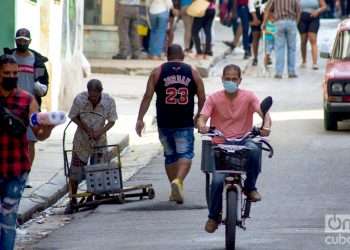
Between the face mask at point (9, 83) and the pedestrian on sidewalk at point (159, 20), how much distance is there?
19340 millimetres

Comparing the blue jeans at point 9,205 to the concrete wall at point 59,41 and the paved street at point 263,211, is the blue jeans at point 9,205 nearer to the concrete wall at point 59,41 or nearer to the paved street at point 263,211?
the paved street at point 263,211

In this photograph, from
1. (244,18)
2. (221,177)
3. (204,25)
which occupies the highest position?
(244,18)

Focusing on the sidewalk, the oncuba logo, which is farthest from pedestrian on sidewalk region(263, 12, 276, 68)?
the oncuba logo

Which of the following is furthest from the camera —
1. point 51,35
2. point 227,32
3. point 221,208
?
point 227,32

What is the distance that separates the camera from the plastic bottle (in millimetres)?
9922

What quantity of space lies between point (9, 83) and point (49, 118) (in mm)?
784

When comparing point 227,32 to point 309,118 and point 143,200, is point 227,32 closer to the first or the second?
point 309,118

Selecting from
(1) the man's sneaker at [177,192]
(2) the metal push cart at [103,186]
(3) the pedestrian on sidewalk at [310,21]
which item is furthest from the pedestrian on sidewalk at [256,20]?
(1) the man's sneaker at [177,192]

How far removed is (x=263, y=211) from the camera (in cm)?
1408

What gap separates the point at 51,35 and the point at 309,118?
4.41 meters

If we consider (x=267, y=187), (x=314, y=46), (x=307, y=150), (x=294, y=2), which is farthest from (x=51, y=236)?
(x=314, y=46)

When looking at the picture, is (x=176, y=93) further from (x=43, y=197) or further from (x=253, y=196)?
(x=253, y=196)

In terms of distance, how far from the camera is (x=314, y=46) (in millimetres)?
31266

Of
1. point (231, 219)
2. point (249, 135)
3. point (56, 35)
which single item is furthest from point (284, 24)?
point (231, 219)
